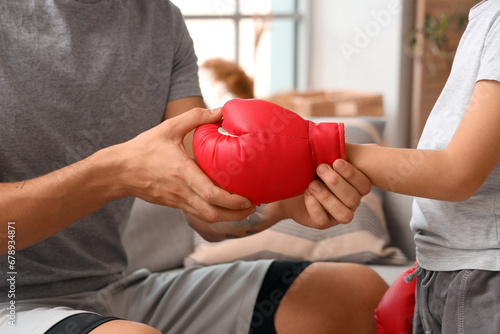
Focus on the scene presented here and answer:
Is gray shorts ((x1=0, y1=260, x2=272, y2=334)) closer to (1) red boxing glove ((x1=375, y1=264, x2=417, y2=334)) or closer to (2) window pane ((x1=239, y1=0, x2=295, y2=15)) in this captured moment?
(1) red boxing glove ((x1=375, y1=264, x2=417, y2=334))

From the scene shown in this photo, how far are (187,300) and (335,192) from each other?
1.30ft

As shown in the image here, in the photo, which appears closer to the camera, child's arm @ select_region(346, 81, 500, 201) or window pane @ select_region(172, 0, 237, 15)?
child's arm @ select_region(346, 81, 500, 201)

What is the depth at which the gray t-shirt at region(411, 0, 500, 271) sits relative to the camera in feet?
3.17

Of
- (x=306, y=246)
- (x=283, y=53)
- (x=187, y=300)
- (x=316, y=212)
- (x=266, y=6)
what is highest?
(x=266, y=6)

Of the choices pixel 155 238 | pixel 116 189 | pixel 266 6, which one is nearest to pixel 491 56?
pixel 116 189

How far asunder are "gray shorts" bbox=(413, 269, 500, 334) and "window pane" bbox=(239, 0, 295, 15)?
3419 mm

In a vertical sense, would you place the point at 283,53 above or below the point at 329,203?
below

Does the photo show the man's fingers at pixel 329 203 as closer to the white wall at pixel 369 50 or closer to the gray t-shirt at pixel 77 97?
the gray t-shirt at pixel 77 97

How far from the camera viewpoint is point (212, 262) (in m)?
1.66

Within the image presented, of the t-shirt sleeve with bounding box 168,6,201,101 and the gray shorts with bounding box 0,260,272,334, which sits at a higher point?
the t-shirt sleeve with bounding box 168,6,201,101

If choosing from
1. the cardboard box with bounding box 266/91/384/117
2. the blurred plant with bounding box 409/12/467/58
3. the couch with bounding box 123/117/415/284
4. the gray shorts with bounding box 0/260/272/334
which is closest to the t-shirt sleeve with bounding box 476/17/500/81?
the gray shorts with bounding box 0/260/272/334

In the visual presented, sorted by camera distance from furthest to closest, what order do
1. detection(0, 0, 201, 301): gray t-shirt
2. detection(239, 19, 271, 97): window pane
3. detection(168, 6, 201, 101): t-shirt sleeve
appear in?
1. detection(239, 19, 271, 97): window pane
2. detection(168, 6, 201, 101): t-shirt sleeve
3. detection(0, 0, 201, 301): gray t-shirt

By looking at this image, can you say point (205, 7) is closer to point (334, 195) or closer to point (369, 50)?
point (369, 50)

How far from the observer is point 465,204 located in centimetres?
100
